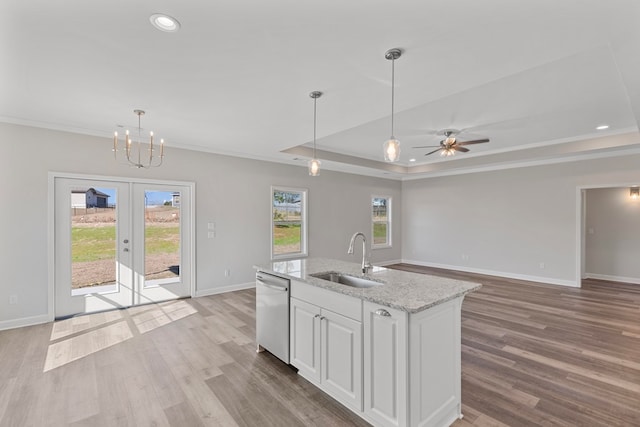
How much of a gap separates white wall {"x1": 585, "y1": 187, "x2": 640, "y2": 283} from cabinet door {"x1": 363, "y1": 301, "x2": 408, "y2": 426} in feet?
24.9

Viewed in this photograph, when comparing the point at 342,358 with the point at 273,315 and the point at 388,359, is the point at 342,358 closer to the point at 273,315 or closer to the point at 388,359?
the point at 388,359

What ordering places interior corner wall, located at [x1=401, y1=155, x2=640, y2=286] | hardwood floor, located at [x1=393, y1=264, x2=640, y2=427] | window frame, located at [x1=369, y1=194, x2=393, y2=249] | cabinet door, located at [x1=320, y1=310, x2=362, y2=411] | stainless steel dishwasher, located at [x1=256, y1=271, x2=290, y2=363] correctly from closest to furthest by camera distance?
cabinet door, located at [x1=320, y1=310, x2=362, y2=411], hardwood floor, located at [x1=393, y1=264, x2=640, y2=427], stainless steel dishwasher, located at [x1=256, y1=271, x2=290, y2=363], interior corner wall, located at [x1=401, y1=155, x2=640, y2=286], window frame, located at [x1=369, y1=194, x2=393, y2=249]

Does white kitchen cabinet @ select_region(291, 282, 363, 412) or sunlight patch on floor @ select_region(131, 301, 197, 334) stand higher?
white kitchen cabinet @ select_region(291, 282, 363, 412)

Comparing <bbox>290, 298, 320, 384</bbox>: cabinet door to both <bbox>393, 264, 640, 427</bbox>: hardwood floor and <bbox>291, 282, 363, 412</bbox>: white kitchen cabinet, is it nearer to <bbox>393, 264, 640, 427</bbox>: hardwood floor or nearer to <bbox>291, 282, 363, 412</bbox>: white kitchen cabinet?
<bbox>291, 282, 363, 412</bbox>: white kitchen cabinet

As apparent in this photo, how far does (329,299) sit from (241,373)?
122 cm

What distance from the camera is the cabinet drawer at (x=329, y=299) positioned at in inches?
81.6

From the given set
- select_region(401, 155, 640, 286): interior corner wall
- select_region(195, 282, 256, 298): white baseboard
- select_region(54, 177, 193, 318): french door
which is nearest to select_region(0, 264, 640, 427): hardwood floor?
select_region(54, 177, 193, 318): french door

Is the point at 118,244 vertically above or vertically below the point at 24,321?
above

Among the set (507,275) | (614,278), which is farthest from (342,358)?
(614,278)

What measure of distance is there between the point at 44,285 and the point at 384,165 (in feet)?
22.0

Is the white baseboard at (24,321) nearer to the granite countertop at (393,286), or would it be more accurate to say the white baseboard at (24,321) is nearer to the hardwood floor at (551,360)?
the granite countertop at (393,286)

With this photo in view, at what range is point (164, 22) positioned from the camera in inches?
75.3

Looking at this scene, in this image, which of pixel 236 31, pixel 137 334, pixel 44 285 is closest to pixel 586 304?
pixel 236 31

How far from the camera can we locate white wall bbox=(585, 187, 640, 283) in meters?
6.23
